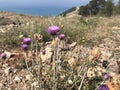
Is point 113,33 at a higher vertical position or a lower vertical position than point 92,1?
higher

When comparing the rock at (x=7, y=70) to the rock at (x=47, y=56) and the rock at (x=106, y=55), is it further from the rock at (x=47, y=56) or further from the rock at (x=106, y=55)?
the rock at (x=106, y=55)

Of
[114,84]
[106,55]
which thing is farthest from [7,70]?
[106,55]

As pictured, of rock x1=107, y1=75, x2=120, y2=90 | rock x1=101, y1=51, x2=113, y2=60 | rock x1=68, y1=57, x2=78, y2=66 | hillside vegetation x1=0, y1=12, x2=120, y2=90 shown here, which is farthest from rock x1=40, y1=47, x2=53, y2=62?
rock x1=107, y1=75, x2=120, y2=90

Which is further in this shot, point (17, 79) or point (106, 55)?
point (106, 55)

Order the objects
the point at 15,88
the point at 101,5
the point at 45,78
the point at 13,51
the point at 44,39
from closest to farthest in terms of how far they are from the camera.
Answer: the point at 45,78
the point at 15,88
the point at 13,51
the point at 44,39
the point at 101,5

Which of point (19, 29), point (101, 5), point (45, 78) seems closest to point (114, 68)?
point (45, 78)

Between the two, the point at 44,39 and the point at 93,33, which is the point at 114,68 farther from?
the point at 93,33

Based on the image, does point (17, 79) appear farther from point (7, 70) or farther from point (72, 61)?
point (72, 61)

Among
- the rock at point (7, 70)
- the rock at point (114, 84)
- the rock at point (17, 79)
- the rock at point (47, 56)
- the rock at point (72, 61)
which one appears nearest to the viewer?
the rock at point (114, 84)

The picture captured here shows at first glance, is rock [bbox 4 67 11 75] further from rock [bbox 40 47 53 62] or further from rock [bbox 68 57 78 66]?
rock [bbox 68 57 78 66]

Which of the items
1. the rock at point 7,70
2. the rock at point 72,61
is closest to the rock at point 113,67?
the rock at point 72,61

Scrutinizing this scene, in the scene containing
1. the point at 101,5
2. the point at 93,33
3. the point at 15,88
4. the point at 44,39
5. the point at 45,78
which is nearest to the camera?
the point at 45,78

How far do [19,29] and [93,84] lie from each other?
2.72 meters

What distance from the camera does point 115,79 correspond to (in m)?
5.41
